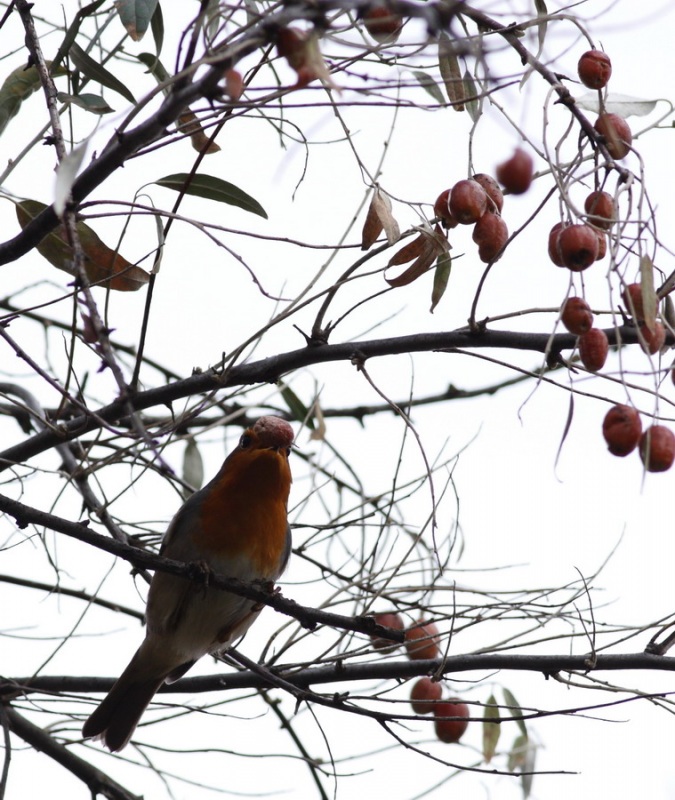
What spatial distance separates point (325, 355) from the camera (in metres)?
2.76

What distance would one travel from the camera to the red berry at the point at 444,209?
2.60 meters

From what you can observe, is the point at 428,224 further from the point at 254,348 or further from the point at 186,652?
the point at 186,652

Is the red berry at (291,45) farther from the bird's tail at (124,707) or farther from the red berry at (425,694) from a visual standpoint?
the bird's tail at (124,707)

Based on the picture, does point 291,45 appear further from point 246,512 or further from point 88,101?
point 246,512

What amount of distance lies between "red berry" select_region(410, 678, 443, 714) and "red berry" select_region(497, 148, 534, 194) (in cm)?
235

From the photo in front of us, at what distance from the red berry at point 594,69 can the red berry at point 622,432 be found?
0.84 meters

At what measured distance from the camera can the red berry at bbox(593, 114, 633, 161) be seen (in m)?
2.24

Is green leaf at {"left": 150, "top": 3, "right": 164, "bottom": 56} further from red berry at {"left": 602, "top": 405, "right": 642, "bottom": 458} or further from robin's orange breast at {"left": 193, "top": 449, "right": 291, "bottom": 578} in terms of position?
red berry at {"left": 602, "top": 405, "right": 642, "bottom": 458}

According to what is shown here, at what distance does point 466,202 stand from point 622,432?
0.71 metres

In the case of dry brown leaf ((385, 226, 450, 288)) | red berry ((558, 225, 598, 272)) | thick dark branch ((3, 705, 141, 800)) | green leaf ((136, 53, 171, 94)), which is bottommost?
thick dark branch ((3, 705, 141, 800))

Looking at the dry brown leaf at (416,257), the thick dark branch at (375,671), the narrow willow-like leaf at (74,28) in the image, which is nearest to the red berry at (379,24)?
the dry brown leaf at (416,257)

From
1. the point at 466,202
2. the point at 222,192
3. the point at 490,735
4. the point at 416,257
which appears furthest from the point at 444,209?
the point at 490,735

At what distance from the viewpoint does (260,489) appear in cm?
433

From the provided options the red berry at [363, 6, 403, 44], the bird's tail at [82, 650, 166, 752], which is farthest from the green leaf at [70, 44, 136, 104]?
the bird's tail at [82, 650, 166, 752]
